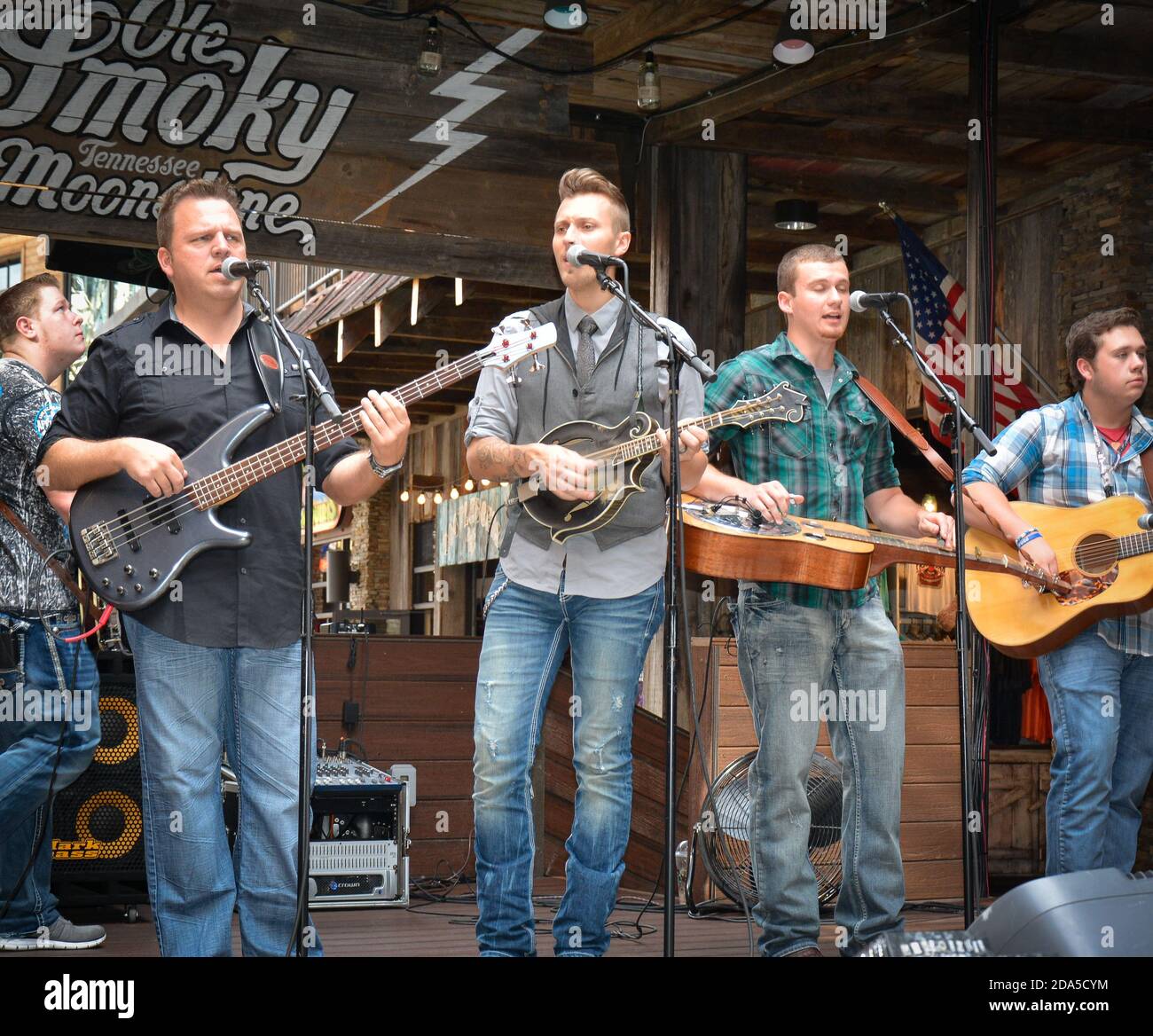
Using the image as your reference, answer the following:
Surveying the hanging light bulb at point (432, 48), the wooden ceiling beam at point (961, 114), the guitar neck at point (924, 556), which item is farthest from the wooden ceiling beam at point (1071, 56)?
the guitar neck at point (924, 556)

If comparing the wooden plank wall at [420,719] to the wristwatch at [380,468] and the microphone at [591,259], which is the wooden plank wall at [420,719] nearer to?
the wristwatch at [380,468]

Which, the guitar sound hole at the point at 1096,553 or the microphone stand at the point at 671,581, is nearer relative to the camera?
the microphone stand at the point at 671,581

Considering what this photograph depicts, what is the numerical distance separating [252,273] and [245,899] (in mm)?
1605

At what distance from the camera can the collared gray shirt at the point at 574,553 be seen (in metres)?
4.03

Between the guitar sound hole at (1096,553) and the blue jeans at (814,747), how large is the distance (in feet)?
3.10

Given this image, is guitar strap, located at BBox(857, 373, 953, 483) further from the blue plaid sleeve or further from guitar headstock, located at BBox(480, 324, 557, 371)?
guitar headstock, located at BBox(480, 324, 557, 371)

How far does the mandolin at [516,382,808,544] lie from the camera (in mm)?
3992

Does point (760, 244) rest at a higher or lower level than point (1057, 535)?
higher

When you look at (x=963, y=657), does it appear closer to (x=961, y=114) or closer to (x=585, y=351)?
(x=585, y=351)

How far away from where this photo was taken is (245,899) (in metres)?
3.72

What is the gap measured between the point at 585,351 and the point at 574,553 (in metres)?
0.62

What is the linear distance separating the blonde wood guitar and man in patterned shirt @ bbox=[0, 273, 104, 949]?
3148 mm

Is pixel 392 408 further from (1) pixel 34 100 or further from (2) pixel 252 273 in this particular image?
(1) pixel 34 100
